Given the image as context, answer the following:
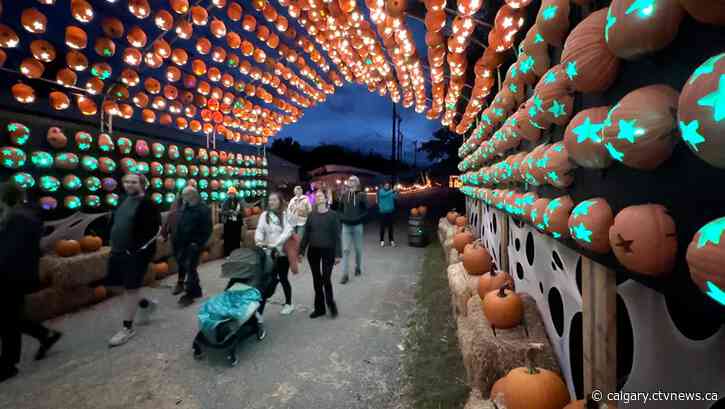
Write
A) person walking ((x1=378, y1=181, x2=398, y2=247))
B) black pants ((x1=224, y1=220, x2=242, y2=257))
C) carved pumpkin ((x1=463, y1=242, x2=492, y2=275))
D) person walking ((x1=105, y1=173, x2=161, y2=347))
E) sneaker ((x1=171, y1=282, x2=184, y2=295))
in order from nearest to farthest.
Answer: person walking ((x1=105, y1=173, x2=161, y2=347))
carved pumpkin ((x1=463, y1=242, x2=492, y2=275))
sneaker ((x1=171, y1=282, x2=184, y2=295))
black pants ((x1=224, y1=220, x2=242, y2=257))
person walking ((x1=378, y1=181, x2=398, y2=247))

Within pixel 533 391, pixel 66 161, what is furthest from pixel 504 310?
pixel 66 161

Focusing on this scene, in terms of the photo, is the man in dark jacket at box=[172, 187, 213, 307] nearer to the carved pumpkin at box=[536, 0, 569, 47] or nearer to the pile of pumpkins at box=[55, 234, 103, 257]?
the pile of pumpkins at box=[55, 234, 103, 257]

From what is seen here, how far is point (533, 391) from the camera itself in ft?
6.16

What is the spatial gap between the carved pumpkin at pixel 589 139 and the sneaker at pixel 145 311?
561 cm

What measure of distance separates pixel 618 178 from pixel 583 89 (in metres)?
0.48

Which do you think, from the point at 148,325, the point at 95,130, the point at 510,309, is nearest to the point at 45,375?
the point at 148,325

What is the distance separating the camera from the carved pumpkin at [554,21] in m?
1.91

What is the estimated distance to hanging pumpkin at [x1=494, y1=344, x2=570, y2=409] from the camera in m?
1.85

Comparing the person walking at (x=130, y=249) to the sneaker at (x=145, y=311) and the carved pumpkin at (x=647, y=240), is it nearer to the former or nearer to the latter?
the sneaker at (x=145, y=311)

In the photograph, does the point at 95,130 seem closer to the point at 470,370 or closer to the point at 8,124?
the point at 8,124

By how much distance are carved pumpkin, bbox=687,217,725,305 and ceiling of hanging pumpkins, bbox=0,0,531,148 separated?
2.92 metres

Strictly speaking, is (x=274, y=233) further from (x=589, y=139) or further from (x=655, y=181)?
(x=655, y=181)

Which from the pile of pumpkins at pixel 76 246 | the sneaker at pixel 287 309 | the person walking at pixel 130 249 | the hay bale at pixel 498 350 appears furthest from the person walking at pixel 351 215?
the pile of pumpkins at pixel 76 246

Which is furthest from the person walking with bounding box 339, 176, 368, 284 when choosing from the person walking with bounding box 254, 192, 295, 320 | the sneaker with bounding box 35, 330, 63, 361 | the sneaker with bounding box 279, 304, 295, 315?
the sneaker with bounding box 35, 330, 63, 361
